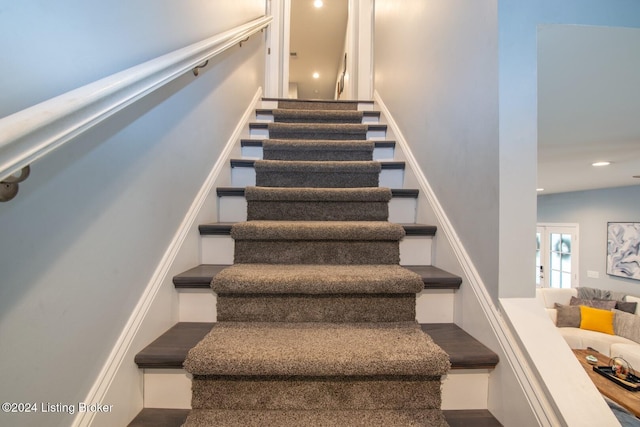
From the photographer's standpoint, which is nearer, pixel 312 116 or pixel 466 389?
pixel 466 389

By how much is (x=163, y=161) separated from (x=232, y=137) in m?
0.84

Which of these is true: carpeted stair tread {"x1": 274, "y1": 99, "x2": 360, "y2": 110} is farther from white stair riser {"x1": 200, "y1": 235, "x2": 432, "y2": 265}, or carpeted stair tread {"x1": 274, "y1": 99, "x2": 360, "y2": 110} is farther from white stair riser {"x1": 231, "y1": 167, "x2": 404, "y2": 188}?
white stair riser {"x1": 200, "y1": 235, "x2": 432, "y2": 265}

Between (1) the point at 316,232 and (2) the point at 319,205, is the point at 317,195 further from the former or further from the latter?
(1) the point at 316,232

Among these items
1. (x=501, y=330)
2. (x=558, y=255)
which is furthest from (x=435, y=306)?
(x=558, y=255)

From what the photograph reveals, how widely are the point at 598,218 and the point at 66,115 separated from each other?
7.06 metres

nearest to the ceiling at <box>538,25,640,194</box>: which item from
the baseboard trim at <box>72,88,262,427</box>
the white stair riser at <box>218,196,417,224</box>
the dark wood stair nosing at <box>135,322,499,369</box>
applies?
the white stair riser at <box>218,196,417,224</box>

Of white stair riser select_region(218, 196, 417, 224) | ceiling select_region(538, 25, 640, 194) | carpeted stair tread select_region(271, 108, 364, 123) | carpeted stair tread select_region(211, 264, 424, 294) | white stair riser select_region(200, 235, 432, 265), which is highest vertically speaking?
carpeted stair tread select_region(271, 108, 364, 123)

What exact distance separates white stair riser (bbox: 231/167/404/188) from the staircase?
0.14 metres

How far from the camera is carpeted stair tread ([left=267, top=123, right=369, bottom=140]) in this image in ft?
6.53

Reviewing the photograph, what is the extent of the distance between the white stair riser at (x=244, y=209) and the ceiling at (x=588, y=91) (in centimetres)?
76

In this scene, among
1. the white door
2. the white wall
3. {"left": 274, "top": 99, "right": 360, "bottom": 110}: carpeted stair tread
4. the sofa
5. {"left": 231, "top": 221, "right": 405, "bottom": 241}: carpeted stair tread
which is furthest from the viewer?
the white door

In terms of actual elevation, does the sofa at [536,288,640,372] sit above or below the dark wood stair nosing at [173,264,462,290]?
below

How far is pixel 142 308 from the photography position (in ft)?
2.70

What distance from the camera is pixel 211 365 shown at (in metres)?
0.75
